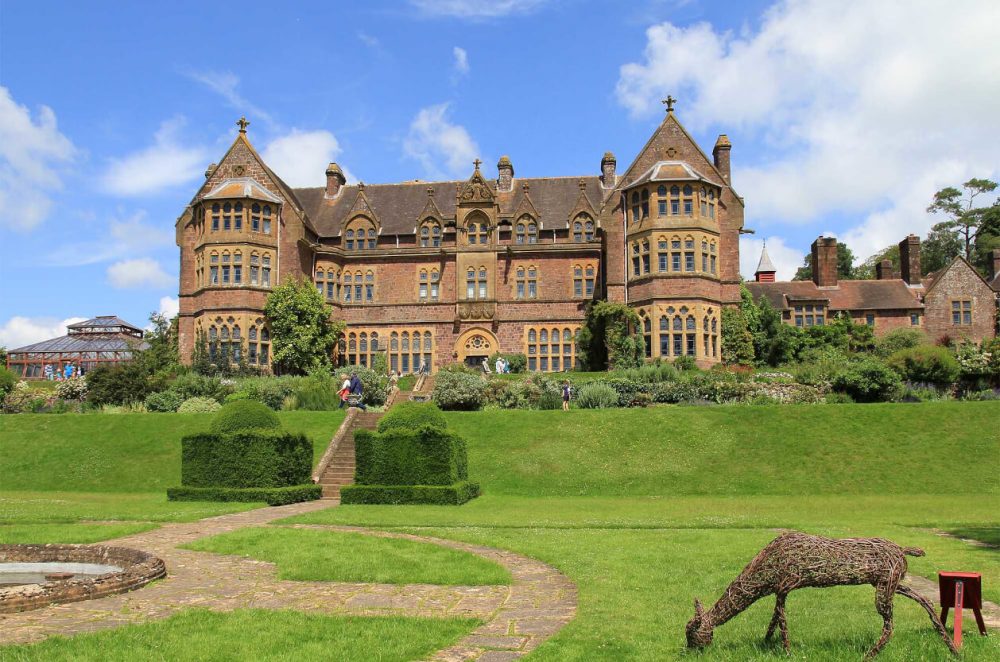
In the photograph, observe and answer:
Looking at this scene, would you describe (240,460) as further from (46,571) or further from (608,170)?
Result: (608,170)

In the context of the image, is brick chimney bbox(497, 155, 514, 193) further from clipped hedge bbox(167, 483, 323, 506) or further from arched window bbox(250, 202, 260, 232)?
clipped hedge bbox(167, 483, 323, 506)

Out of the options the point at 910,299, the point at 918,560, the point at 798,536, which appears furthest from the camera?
the point at 910,299

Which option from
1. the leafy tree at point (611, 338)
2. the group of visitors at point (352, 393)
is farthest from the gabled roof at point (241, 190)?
the leafy tree at point (611, 338)

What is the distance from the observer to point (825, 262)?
5759 centimetres

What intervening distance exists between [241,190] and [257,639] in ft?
125

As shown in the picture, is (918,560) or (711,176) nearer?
(918,560)

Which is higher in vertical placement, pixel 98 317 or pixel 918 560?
pixel 98 317

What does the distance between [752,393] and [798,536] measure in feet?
90.3

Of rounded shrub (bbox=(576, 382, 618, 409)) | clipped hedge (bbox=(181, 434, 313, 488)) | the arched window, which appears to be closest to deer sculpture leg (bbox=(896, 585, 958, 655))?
clipped hedge (bbox=(181, 434, 313, 488))

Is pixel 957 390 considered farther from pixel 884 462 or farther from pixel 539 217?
pixel 539 217

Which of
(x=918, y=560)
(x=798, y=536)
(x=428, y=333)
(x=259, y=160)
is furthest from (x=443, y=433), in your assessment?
(x=259, y=160)

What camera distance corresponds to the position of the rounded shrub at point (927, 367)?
36.3m

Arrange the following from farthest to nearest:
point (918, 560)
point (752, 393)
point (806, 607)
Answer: point (752, 393)
point (918, 560)
point (806, 607)

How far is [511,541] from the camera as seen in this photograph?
1547 centimetres
